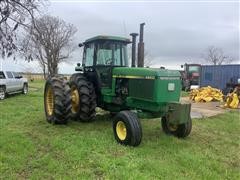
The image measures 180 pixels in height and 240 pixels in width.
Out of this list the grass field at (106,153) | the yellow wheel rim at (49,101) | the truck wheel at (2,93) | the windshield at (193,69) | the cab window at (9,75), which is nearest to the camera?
the grass field at (106,153)

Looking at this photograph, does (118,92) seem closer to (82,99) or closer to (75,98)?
(82,99)

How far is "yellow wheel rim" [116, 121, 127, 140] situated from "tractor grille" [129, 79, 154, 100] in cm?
88

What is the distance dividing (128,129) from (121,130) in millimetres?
475

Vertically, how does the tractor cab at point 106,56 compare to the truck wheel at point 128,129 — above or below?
above

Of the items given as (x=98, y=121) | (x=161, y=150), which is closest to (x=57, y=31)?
(x=98, y=121)

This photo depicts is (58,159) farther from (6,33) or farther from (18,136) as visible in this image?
(6,33)

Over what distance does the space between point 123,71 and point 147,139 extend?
1.93m

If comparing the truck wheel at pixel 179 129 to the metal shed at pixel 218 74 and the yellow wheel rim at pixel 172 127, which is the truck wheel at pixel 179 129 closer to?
the yellow wheel rim at pixel 172 127

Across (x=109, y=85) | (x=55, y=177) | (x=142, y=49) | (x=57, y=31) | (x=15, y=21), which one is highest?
(x=57, y=31)

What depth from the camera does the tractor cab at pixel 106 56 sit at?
10.4 metres

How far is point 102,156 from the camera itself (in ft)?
23.0

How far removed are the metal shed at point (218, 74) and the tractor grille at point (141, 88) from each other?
19.0m

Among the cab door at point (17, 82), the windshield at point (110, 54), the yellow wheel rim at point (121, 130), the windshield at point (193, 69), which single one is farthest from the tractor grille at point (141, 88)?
the windshield at point (193, 69)

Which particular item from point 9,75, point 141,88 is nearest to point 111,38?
point 141,88
